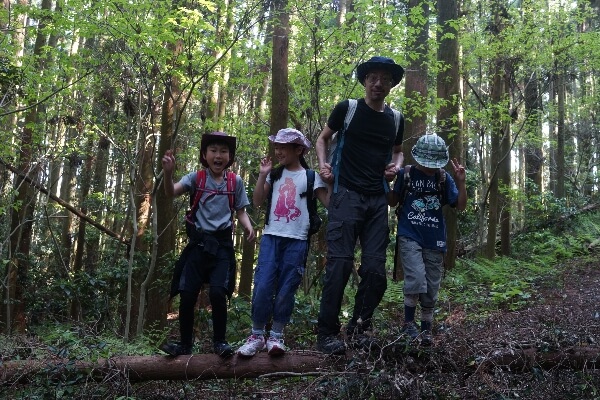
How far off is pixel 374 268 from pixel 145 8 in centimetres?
544

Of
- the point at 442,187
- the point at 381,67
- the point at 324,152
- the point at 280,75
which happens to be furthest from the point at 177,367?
the point at 280,75

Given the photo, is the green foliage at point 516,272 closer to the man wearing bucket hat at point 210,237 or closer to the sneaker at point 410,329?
the sneaker at point 410,329

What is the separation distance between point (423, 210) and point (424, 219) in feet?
0.28

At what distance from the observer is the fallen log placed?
4172 millimetres

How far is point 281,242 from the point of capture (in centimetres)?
460

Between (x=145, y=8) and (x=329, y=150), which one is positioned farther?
(x=145, y=8)

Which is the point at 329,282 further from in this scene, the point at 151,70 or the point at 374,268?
the point at 151,70

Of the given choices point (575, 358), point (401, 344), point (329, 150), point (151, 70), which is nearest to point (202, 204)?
point (329, 150)

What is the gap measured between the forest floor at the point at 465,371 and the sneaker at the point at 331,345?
0.09 meters

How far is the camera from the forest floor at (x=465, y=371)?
12.1 feet

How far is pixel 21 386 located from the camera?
168 inches

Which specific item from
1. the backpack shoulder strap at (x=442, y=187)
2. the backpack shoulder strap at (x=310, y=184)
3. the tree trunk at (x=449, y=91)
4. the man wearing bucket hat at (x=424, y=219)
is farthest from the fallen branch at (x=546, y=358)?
the tree trunk at (x=449, y=91)

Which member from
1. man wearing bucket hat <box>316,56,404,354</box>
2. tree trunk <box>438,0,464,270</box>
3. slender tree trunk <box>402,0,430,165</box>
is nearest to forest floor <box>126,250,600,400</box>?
man wearing bucket hat <box>316,56,404,354</box>

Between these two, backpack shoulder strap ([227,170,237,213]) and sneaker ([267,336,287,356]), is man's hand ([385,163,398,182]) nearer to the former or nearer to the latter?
backpack shoulder strap ([227,170,237,213])
